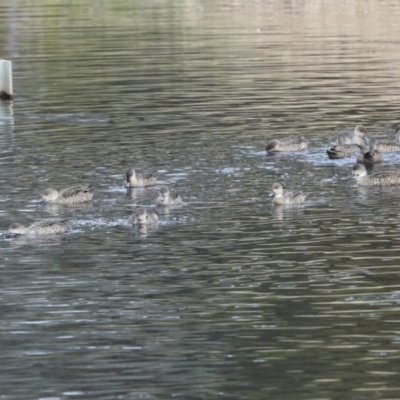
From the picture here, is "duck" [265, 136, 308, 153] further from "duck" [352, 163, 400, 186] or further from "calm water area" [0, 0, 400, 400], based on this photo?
"duck" [352, 163, 400, 186]

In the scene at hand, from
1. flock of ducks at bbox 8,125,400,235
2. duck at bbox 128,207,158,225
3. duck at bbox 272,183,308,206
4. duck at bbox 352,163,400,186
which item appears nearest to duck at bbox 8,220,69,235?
flock of ducks at bbox 8,125,400,235

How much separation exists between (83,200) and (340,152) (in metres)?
6.15

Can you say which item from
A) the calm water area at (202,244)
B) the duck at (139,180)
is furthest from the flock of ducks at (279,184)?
the calm water area at (202,244)

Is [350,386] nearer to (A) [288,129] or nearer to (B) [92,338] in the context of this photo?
(B) [92,338]

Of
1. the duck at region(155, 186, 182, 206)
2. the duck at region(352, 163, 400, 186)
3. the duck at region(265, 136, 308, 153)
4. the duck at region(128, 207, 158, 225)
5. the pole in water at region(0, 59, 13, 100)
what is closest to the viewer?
the duck at region(128, 207, 158, 225)

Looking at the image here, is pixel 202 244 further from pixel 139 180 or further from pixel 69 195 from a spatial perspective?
pixel 139 180

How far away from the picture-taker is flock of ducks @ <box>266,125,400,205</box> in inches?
969

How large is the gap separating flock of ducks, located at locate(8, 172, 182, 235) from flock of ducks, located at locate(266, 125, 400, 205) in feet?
12.3

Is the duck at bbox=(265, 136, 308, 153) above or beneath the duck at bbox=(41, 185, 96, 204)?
above

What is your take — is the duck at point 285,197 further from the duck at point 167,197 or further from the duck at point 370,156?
the duck at point 370,156

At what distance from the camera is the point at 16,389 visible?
46.3 feet

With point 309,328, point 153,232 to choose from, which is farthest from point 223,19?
point 309,328

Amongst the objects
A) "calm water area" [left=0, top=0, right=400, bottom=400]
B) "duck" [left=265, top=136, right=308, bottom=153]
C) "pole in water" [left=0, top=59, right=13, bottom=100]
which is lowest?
"calm water area" [left=0, top=0, right=400, bottom=400]

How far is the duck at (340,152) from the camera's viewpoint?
88.6ft
